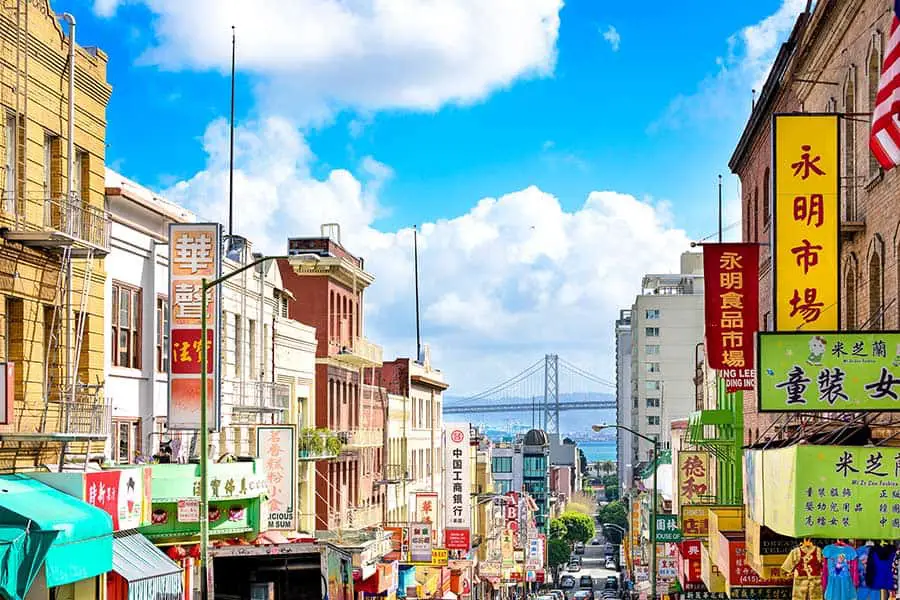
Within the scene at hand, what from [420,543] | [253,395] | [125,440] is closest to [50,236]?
[125,440]

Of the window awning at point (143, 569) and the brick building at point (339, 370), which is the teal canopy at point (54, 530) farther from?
the brick building at point (339, 370)

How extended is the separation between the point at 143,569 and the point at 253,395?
16.4 meters

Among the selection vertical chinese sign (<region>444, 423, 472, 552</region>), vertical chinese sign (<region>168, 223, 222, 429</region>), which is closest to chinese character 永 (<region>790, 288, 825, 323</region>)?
vertical chinese sign (<region>168, 223, 222, 429</region>)

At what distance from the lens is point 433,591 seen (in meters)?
63.3

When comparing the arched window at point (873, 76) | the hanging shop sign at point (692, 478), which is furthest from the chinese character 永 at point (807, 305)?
the hanging shop sign at point (692, 478)

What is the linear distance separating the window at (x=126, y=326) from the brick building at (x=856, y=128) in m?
14.4

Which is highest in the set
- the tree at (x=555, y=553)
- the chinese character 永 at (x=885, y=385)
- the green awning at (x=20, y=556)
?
the chinese character 永 at (x=885, y=385)

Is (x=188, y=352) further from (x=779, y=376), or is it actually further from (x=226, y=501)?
(x=779, y=376)

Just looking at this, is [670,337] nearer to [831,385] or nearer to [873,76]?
[873,76]

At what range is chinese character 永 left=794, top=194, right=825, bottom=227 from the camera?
26.0 metres

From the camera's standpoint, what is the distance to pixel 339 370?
59.7 meters

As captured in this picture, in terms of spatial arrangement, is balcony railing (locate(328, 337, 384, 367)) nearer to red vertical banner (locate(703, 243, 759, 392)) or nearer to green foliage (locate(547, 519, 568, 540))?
red vertical banner (locate(703, 243, 759, 392))

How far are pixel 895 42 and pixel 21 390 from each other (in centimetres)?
1637

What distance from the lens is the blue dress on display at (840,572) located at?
926 inches
